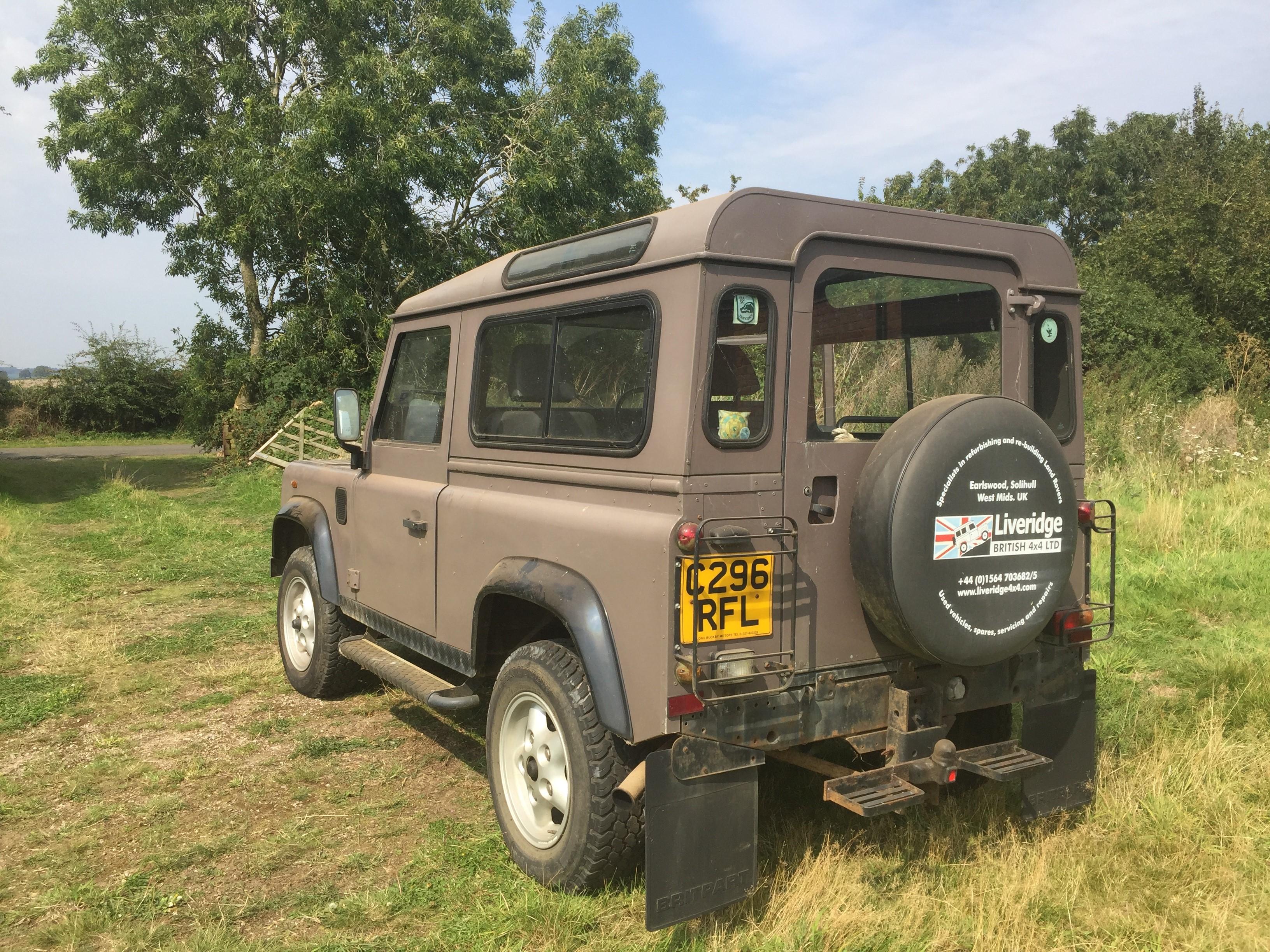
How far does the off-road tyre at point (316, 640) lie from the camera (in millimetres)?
5379

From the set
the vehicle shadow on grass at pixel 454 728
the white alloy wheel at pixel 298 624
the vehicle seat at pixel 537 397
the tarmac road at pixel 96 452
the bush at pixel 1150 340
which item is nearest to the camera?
the vehicle seat at pixel 537 397

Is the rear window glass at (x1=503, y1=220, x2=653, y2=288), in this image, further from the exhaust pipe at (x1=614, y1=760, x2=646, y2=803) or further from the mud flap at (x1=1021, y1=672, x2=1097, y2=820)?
the mud flap at (x1=1021, y1=672, x2=1097, y2=820)

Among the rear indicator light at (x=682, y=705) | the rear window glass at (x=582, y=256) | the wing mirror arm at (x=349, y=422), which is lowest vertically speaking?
the rear indicator light at (x=682, y=705)

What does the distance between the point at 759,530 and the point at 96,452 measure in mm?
28330

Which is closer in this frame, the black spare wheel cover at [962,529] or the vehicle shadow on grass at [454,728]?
the black spare wheel cover at [962,529]

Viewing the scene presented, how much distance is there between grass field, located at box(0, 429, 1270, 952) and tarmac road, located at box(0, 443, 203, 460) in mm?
19765

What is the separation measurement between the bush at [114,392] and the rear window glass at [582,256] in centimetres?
3231

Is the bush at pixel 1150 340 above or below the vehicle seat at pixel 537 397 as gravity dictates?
above

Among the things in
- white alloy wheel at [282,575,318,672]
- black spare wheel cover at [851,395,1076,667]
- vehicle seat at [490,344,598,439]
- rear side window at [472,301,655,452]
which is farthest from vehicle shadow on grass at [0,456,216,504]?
black spare wheel cover at [851,395,1076,667]

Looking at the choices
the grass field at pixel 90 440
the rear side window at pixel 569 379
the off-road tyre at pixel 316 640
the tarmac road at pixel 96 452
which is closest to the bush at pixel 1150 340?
the off-road tyre at pixel 316 640

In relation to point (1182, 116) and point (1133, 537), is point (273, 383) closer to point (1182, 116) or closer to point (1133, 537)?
point (1133, 537)

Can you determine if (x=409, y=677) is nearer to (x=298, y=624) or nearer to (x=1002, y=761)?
(x=298, y=624)

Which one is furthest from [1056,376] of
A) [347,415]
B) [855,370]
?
[347,415]

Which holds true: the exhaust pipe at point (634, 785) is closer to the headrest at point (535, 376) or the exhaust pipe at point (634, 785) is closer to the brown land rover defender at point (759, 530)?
the brown land rover defender at point (759, 530)
